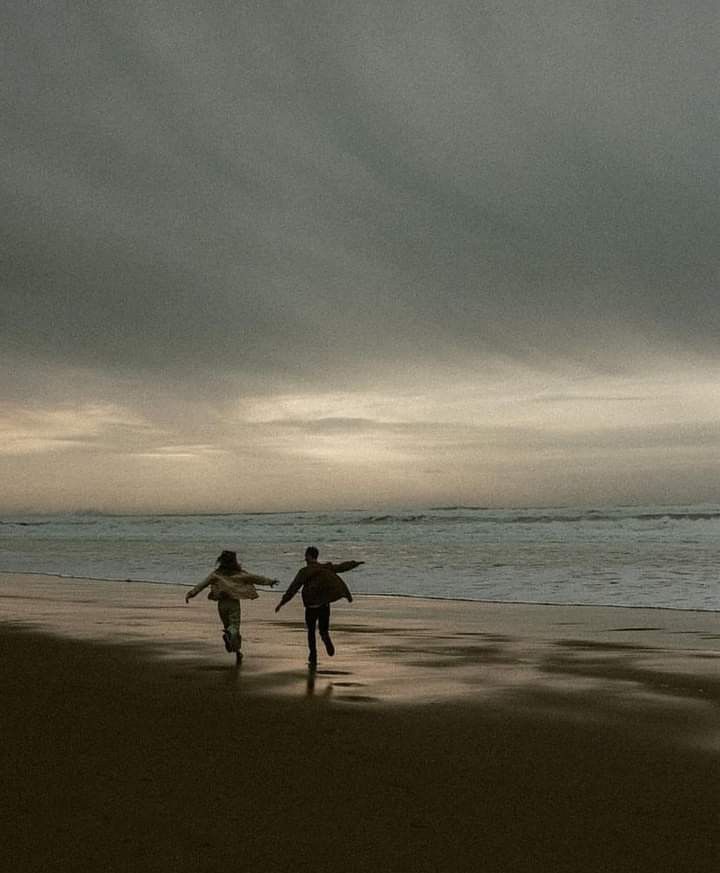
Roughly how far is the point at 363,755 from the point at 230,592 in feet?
18.9

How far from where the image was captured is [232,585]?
522 inches

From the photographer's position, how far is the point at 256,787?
6719 mm

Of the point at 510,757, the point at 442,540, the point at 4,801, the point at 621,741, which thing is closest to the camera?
the point at 4,801

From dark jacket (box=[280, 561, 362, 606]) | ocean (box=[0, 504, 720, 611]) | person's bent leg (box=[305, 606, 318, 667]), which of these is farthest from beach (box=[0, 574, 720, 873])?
ocean (box=[0, 504, 720, 611])

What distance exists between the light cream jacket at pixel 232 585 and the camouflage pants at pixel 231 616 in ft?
0.26

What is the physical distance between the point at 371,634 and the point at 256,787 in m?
9.39

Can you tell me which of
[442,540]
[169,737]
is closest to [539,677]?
[169,737]

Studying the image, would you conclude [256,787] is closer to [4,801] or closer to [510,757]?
[4,801]

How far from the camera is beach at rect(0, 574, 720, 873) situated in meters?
5.50

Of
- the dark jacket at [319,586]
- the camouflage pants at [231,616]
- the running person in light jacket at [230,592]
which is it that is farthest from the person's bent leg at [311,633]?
the camouflage pants at [231,616]

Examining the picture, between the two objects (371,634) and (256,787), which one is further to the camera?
(371,634)

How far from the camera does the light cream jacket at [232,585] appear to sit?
13.1 meters

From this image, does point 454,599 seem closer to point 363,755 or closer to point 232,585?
point 232,585

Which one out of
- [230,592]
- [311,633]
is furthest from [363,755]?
[230,592]
